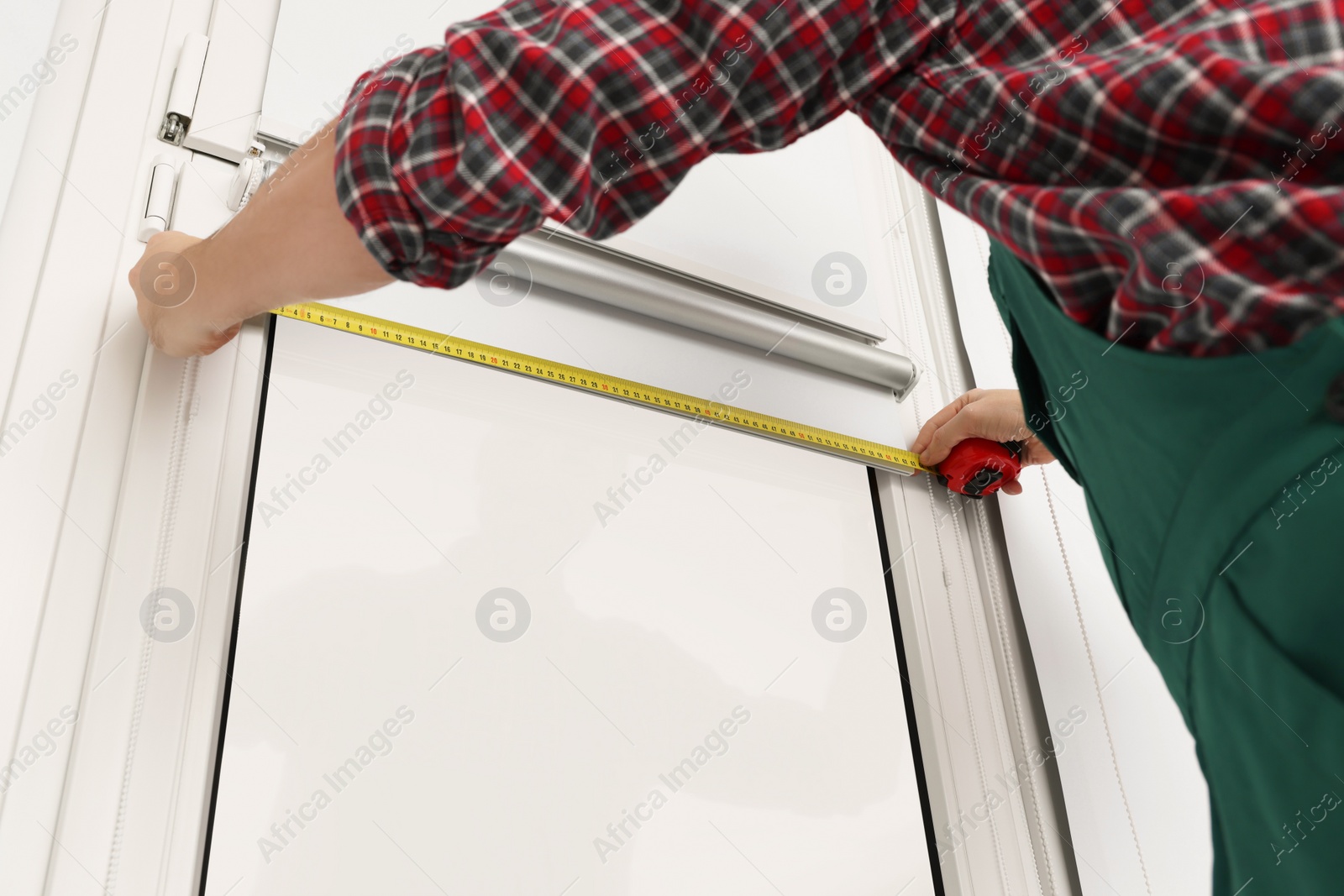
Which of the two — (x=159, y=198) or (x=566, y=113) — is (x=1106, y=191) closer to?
(x=566, y=113)

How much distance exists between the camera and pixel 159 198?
92 cm

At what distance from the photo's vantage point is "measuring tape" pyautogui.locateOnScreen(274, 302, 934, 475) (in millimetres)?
937

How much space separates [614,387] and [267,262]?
0.47m

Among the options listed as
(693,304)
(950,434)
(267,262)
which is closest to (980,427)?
(950,434)

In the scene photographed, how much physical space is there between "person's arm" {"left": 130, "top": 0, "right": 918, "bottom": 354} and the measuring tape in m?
0.34

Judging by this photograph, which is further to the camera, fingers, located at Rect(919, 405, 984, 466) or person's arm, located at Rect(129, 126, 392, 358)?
fingers, located at Rect(919, 405, 984, 466)

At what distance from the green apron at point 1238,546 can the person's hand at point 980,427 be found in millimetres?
491

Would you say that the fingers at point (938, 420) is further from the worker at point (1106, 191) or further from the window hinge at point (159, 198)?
the window hinge at point (159, 198)

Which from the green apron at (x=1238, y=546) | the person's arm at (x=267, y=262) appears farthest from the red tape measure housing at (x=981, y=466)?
the person's arm at (x=267, y=262)

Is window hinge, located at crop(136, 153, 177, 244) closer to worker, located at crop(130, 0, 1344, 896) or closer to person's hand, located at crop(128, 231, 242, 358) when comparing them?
person's hand, located at crop(128, 231, 242, 358)

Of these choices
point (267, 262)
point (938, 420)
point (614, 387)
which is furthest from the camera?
point (938, 420)

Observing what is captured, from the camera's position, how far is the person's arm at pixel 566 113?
20.7 inches

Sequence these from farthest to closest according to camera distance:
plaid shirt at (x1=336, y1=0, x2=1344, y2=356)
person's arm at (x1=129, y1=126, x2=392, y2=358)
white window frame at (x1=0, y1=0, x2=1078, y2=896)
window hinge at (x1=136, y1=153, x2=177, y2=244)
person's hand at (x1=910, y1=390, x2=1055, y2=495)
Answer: person's hand at (x1=910, y1=390, x2=1055, y2=495)
window hinge at (x1=136, y1=153, x2=177, y2=244)
white window frame at (x1=0, y1=0, x2=1078, y2=896)
person's arm at (x1=129, y1=126, x2=392, y2=358)
plaid shirt at (x1=336, y1=0, x2=1344, y2=356)

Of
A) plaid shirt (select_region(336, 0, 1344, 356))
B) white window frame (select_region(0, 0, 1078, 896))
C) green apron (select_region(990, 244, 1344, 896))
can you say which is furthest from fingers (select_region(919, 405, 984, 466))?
plaid shirt (select_region(336, 0, 1344, 356))
